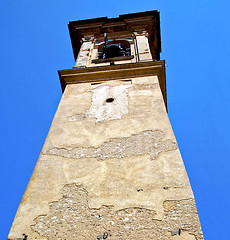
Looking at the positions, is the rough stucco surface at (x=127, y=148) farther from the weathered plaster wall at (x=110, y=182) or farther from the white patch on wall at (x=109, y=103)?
the white patch on wall at (x=109, y=103)

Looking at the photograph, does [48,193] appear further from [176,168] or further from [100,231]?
[176,168]

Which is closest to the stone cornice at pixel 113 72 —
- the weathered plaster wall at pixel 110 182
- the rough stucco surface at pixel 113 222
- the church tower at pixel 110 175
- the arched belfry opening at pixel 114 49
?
the church tower at pixel 110 175

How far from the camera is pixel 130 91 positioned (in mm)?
6141

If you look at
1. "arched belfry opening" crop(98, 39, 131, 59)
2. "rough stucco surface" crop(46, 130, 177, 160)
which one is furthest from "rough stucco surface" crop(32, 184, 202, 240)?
"arched belfry opening" crop(98, 39, 131, 59)

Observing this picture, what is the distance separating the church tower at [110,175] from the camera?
3072mm

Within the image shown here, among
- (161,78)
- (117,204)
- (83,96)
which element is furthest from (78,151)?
(161,78)

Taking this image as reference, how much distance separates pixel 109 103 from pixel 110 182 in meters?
2.29

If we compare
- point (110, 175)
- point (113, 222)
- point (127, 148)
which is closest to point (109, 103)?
point (127, 148)

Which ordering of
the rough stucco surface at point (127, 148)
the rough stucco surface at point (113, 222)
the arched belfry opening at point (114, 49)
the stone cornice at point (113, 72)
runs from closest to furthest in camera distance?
the rough stucco surface at point (113, 222) < the rough stucco surface at point (127, 148) < the stone cornice at point (113, 72) < the arched belfry opening at point (114, 49)

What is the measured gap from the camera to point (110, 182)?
3680 mm

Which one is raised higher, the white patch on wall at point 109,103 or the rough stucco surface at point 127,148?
the white patch on wall at point 109,103

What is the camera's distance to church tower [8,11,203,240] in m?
3.07

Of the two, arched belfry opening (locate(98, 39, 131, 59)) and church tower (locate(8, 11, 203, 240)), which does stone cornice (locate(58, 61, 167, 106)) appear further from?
arched belfry opening (locate(98, 39, 131, 59))

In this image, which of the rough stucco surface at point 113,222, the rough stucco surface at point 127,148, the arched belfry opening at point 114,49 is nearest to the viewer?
the rough stucco surface at point 113,222
